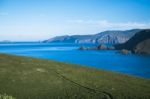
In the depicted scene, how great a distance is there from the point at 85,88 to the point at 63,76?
1141cm

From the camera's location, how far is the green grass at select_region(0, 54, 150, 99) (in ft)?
142

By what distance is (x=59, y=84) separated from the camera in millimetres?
51781

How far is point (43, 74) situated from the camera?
193 feet

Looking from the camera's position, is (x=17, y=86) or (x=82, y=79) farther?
(x=82, y=79)

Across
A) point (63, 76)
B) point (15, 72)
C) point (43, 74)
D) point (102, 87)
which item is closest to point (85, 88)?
point (102, 87)

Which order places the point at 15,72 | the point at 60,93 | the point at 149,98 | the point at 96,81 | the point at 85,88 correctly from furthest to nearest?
the point at 15,72
the point at 96,81
the point at 85,88
the point at 60,93
the point at 149,98

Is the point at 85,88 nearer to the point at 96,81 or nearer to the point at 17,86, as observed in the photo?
the point at 96,81

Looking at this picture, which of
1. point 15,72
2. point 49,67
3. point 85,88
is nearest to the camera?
point 85,88

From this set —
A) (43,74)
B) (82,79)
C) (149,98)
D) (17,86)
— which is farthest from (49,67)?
(149,98)

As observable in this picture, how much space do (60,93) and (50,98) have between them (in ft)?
12.8

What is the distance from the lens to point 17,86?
48.9 meters

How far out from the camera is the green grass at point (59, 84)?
43.2m

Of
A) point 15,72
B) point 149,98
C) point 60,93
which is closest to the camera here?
point 149,98

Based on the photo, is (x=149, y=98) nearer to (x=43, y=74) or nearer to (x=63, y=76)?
(x=63, y=76)
